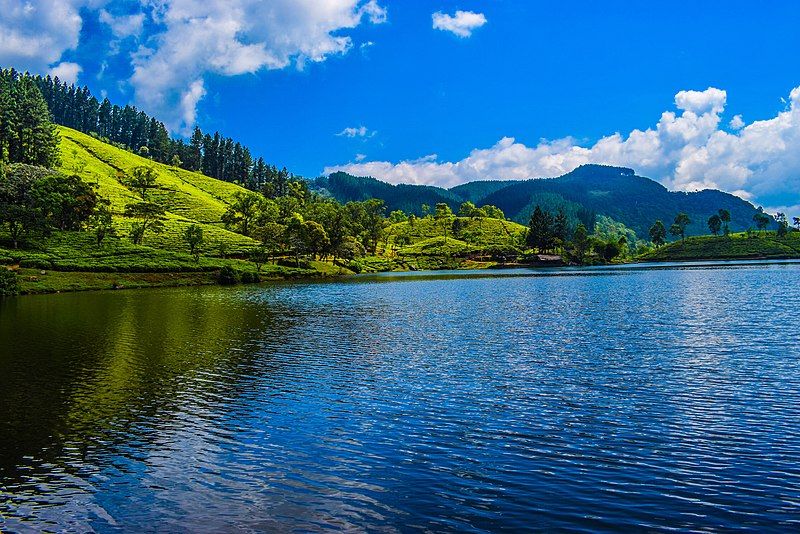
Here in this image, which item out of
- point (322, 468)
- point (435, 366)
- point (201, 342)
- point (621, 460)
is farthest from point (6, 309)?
point (621, 460)

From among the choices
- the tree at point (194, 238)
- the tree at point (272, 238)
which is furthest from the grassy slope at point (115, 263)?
the tree at point (272, 238)

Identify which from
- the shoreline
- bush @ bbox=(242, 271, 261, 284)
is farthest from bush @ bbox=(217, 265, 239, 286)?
Answer: bush @ bbox=(242, 271, 261, 284)

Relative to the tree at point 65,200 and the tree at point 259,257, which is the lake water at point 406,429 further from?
the tree at point 65,200

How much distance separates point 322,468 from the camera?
20828 millimetres

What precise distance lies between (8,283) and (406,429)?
342 feet

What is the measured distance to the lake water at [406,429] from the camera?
56.0ft

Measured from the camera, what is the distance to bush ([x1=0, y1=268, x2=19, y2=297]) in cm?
9875

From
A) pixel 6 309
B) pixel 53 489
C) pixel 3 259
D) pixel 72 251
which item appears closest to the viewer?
pixel 53 489

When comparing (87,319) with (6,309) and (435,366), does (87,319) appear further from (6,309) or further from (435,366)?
(435,366)

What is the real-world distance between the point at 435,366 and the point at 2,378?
2899cm

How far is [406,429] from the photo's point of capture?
25.2 meters

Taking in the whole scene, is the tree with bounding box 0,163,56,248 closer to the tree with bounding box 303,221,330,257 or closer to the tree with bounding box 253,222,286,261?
the tree with bounding box 253,222,286,261

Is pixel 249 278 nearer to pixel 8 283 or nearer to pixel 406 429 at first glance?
pixel 8 283

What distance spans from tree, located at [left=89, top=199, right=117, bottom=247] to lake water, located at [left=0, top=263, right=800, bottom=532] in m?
101
